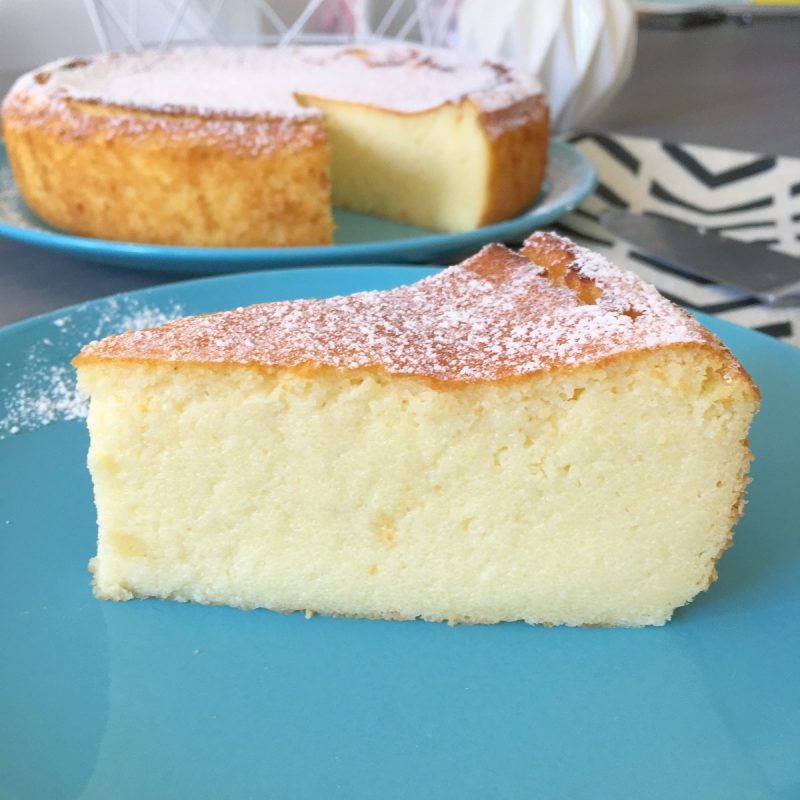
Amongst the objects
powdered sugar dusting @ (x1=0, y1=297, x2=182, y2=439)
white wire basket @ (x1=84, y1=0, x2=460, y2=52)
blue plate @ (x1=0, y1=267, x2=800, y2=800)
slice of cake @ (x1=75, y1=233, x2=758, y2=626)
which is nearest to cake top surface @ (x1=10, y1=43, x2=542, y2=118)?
powdered sugar dusting @ (x1=0, y1=297, x2=182, y2=439)

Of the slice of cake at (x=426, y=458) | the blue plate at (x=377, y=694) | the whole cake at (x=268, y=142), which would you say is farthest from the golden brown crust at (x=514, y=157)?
the blue plate at (x=377, y=694)

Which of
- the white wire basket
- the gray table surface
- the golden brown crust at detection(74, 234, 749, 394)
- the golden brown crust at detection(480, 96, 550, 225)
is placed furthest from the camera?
the white wire basket

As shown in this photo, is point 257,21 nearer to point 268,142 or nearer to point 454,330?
point 268,142

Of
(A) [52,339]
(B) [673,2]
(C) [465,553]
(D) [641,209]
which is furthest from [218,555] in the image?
(B) [673,2]

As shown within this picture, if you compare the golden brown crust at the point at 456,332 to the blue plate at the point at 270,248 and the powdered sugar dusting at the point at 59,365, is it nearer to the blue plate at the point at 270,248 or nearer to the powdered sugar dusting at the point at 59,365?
the powdered sugar dusting at the point at 59,365

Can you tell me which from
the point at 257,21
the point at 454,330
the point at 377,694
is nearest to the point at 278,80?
the point at 454,330

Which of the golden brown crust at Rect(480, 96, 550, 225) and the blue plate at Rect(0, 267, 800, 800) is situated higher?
the golden brown crust at Rect(480, 96, 550, 225)

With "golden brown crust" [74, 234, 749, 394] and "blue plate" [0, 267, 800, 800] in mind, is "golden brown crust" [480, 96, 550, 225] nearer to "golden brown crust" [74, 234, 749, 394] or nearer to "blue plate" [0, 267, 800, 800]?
"golden brown crust" [74, 234, 749, 394]

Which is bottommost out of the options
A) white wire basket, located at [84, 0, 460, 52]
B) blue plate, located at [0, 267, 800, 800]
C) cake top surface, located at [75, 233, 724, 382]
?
blue plate, located at [0, 267, 800, 800]
